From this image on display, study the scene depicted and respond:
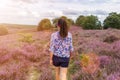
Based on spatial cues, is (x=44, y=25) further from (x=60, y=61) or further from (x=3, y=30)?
(x=60, y=61)

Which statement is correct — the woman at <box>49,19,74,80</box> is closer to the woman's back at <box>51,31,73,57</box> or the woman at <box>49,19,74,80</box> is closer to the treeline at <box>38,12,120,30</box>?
the woman's back at <box>51,31,73,57</box>

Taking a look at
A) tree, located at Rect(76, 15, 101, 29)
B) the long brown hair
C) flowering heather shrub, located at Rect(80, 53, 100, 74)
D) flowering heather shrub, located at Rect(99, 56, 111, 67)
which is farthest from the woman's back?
tree, located at Rect(76, 15, 101, 29)

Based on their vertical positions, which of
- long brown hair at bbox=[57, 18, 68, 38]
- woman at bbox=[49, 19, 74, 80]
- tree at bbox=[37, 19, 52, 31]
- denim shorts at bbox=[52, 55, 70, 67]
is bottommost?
tree at bbox=[37, 19, 52, 31]

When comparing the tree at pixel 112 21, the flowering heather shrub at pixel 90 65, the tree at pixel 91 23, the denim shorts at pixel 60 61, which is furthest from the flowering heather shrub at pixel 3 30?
the denim shorts at pixel 60 61

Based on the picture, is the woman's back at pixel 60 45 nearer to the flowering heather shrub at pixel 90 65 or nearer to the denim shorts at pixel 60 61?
the denim shorts at pixel 60 61

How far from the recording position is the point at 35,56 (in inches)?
645

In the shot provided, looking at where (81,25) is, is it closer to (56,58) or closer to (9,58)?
(9,58)

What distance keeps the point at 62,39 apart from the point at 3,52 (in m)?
8.20

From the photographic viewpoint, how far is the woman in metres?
8.43

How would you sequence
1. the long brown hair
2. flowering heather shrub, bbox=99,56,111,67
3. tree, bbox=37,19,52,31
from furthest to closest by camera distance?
tree, bbox=37,19,52,31 < flowering heather shrub, bbox=99,56,111,67 < the long brown hair

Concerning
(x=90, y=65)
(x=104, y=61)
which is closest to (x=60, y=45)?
(x=90, y=65)

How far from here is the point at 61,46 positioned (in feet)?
28.1

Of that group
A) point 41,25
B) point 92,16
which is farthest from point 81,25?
point 41,25

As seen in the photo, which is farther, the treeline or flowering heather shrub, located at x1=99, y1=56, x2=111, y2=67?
the treeline
